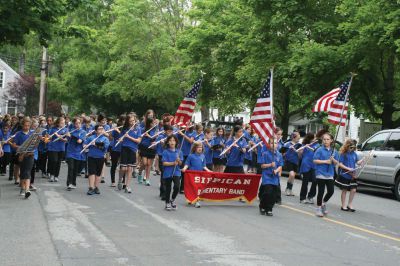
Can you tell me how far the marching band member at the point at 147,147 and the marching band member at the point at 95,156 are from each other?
8.61ft

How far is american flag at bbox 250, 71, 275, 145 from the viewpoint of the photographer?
38.0ft

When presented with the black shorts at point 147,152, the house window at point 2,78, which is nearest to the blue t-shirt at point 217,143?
the black shorts at point 147,152

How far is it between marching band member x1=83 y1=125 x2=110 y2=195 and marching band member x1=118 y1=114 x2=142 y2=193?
0.83 m

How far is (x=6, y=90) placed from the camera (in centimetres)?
5875

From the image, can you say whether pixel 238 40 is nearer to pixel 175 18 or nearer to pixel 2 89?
pixel 175 18

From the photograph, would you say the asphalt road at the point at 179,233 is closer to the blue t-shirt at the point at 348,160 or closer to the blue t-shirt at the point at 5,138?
the blue t-shirt at the point at 348,160

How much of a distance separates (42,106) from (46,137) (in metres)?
22.4

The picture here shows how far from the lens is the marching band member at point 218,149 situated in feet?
49.8

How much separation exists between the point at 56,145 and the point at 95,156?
9.63 ft

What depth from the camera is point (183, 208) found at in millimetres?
11781

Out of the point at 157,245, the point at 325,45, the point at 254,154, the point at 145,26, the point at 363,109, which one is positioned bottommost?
the point at 157,245

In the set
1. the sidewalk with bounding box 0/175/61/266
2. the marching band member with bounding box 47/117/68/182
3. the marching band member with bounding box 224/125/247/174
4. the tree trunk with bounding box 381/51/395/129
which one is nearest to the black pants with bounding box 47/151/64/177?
the marching band member with bounding box 47/117/68/182

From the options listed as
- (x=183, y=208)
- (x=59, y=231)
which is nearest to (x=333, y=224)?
(x=183, y=208)

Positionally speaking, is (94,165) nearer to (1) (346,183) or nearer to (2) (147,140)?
(2) (147,140)
